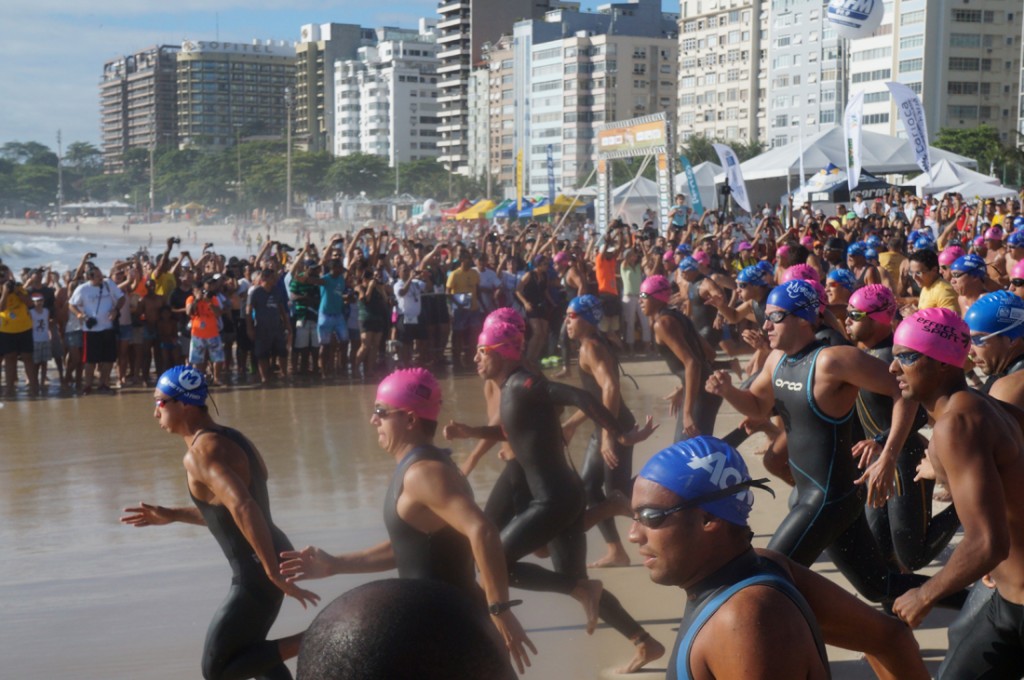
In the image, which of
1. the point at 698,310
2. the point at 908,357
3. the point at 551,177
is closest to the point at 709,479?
the point at 908,357

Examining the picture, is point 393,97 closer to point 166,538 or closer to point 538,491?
point 166,538

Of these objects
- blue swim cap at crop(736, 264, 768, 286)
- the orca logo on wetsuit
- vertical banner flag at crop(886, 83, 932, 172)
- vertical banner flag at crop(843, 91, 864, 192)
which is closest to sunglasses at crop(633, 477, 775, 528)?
the orca logo on wetsuit

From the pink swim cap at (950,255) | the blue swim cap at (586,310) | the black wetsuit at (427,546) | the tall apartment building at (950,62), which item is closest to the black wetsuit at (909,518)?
the blue swim cap at (586,310)

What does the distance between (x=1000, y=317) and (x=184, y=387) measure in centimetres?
326

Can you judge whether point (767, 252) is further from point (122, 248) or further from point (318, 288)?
point (122, 248)

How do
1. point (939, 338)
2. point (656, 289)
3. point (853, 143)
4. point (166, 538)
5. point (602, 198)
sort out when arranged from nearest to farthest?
point (939, 338)
point (656, 289)
point (166, 538)
point (853, 143)
point (602, 198)

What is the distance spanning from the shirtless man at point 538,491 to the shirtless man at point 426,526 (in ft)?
3.42

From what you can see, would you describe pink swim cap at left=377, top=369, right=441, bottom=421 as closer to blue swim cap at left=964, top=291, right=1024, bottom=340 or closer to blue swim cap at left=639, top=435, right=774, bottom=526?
blue swim cap at left=639, top=435, right=774, bottom=526

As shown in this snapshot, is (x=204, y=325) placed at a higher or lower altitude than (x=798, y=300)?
lower

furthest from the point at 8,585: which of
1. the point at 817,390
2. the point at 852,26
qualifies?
the point at 852,26

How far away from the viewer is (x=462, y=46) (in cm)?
14612

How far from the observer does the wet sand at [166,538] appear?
5.74m

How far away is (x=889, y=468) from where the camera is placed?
4441mm

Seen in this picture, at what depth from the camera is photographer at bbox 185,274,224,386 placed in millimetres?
14281
